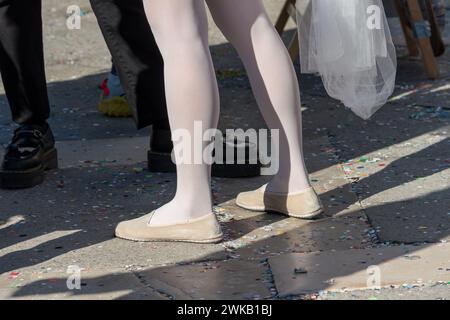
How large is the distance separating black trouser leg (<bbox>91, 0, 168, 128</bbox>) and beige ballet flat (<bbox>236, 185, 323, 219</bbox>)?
2.04 feet

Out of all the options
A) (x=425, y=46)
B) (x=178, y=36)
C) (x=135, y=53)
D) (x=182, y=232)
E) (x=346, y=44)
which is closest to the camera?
(x=178, y=36)

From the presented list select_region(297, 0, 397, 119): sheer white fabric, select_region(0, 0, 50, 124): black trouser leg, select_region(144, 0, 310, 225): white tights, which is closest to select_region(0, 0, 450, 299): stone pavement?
select_region(144, 0, 310, 225): white tights

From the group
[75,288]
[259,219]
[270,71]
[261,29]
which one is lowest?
[259,219]

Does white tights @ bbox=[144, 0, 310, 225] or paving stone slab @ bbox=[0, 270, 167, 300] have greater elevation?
white tights @ bbox=[144, 0, 310, 225]

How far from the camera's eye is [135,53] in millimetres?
4199

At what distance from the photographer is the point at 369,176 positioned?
4191 mm

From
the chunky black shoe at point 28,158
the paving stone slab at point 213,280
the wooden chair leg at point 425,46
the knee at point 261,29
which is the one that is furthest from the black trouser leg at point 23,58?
the wooden chair leg at point 425,46

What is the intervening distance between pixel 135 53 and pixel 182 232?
3.14 ft

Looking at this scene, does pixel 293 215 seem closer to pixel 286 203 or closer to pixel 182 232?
pixel 286 203

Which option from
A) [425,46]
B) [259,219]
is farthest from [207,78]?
[425,46]

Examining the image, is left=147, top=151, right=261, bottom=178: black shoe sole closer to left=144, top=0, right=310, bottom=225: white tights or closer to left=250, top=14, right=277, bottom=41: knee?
left=144, top=0, right=310, bottom=225: white tights

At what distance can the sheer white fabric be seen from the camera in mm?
3635

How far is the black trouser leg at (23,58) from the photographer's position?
4.18 metres

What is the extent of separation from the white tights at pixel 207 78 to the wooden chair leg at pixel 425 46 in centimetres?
206
